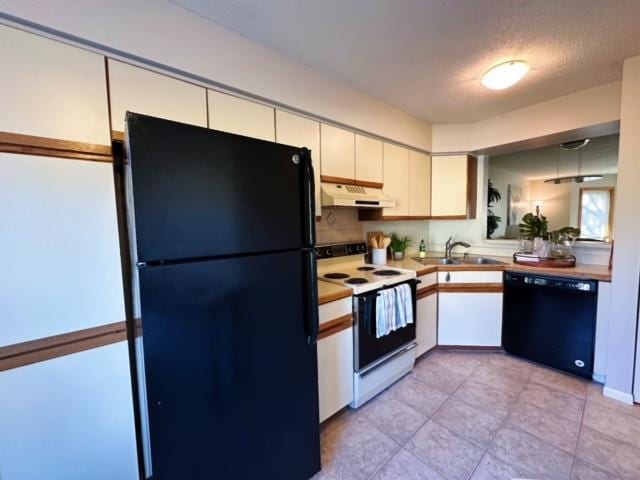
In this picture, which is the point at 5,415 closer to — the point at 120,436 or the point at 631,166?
the point at 120,436

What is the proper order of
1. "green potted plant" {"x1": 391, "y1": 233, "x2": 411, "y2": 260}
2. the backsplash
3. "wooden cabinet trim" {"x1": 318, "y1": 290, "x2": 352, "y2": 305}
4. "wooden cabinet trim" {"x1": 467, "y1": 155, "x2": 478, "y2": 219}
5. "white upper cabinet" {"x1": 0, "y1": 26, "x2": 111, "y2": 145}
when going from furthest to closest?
"wooden cabinet trim" {"x1": 467, "y1": 155, "x2": 478, "y2": 219} → "green potted plant" {"x1": 391, "y1": 233, "x2": 411, "y2": 260} → the backsplash → "wooden cabinet trim" {"x1": 318, "y1": 290, "x2": 352, "y2": 305} → "white upper cabinet" {"x1": 0, "y1": 26, "x2": 111, "y2": 145}

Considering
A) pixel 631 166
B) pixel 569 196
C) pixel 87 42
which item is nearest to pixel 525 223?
pixel 631 166

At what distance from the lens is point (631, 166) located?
1902 millimetres

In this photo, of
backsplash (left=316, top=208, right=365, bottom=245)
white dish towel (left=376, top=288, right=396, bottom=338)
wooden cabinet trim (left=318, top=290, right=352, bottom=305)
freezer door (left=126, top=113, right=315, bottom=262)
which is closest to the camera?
freezer door (left=126, top=113, right=315, bottom=262)

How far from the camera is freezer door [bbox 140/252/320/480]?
97cm

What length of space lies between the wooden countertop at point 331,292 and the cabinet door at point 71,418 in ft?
3.33

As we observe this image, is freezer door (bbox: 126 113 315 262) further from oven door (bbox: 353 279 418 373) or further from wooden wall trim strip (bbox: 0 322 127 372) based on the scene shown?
oven door (bbox: 353 279 418 373)

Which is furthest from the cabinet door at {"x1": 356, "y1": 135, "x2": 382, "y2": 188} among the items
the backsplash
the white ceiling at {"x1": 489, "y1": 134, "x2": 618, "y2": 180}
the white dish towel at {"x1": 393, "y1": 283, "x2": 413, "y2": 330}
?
the white ceiling at {"x1": 489, "y1": 134, "x2": 618, "y2": 180}

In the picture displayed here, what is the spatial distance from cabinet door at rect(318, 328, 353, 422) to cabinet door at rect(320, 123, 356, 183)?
47.0 inches

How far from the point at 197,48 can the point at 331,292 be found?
5.06ft

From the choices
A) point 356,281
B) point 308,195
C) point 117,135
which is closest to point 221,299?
point 308,195

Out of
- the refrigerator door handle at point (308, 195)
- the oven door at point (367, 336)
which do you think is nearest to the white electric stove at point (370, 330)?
the oven door at point (367, 336)

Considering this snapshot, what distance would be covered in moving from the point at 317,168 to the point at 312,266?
0.98 metres

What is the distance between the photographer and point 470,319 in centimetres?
274
